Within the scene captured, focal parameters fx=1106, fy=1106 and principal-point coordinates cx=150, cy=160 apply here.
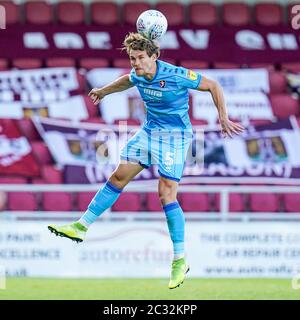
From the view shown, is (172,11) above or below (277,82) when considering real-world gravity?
above

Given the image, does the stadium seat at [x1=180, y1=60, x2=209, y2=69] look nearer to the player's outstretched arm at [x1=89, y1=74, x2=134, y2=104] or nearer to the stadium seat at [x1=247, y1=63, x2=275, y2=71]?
the stadium seat at [x1=247, y1=63, x2=275, y2=71]

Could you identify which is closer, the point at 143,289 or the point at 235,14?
the point at 143,289

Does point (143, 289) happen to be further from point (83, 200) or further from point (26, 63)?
point (26, 63)

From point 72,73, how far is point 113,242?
13.3ft

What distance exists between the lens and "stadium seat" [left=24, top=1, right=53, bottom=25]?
16.1m

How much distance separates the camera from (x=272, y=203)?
14641 millimetres

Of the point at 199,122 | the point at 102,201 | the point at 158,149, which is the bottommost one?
the point at 199,122

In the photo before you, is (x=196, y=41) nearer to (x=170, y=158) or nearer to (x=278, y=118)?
(x=278, y=118)

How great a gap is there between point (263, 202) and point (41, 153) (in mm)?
3010

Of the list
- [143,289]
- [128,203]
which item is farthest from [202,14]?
[143,289]

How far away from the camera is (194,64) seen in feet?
51.8

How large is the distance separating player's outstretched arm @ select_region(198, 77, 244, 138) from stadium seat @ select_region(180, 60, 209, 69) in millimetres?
7274
